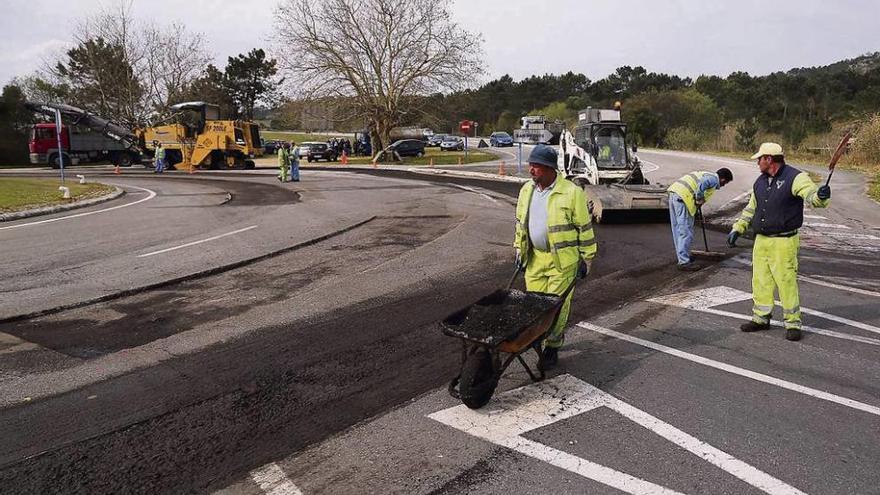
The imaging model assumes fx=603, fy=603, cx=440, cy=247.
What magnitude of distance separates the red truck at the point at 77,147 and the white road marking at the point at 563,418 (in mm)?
41592

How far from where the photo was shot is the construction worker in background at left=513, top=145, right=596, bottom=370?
4730 millimetres

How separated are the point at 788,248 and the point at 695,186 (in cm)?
372

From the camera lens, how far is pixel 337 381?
4.82 metres

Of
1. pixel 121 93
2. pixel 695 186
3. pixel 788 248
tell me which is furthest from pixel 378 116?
pixel 788 248

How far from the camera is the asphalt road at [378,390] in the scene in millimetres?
3531

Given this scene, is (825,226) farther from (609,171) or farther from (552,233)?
(552,233)

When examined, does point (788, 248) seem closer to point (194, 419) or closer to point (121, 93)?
point (194, 419)

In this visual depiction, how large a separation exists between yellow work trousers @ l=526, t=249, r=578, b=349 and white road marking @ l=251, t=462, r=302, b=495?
7.64 feet

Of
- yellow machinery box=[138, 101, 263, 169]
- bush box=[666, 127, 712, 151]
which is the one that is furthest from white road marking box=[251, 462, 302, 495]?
bush box=[666, 127, 712, 151]

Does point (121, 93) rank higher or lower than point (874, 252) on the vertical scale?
higher

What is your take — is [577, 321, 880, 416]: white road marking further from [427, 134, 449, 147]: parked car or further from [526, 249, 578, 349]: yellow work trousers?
[427, 134, 449, 147]: parked car

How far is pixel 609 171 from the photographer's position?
15.3 metres

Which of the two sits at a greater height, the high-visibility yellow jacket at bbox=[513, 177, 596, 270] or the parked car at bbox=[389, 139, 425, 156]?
the parked car at bbox=[389, 139, 425, 156]

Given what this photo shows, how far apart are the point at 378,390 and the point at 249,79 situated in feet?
260
